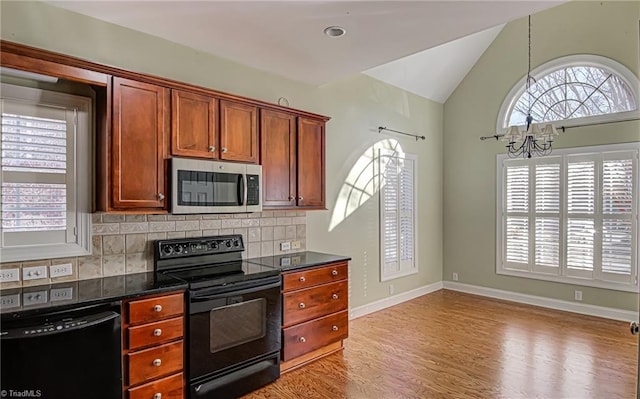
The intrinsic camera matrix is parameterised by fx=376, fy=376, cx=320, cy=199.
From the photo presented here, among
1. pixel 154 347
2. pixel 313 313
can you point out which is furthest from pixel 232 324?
pixel 313 313

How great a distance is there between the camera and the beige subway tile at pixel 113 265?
108 inches

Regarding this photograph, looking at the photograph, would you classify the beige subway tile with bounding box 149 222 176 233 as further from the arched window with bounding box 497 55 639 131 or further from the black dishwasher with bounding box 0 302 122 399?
the arched window with bounding box 497 55 639 131

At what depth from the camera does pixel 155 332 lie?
95.3 inches

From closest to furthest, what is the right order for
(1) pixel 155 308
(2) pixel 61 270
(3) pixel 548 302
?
(1) pixel 155 308 < (2) pixel 61 270 < (3) pixel 548 302

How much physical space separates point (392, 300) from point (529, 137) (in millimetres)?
2733

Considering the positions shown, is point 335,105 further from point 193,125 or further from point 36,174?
point 36,174

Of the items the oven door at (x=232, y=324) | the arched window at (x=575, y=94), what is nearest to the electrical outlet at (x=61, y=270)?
the oven door at (x=232, y=324)

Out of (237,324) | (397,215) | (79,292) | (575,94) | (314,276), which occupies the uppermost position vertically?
(575,94)

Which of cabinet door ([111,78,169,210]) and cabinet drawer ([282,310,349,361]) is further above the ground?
cabinet door ([111,78,169,210])

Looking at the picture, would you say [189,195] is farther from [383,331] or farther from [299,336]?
[383,331]

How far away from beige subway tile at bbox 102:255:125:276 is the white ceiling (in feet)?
5.75

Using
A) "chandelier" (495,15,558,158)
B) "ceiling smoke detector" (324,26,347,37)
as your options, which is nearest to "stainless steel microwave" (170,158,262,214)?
"ceiling smoke detector" (324,26,347,37)

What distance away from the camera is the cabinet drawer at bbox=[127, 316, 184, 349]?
7.64 ft

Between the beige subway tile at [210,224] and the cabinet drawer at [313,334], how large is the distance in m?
1.10
